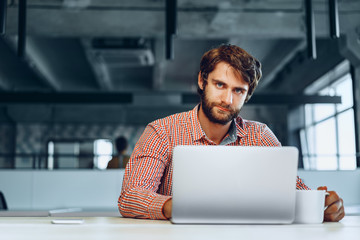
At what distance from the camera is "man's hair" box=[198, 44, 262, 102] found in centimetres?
182

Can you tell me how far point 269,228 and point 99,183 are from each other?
3.66 meters

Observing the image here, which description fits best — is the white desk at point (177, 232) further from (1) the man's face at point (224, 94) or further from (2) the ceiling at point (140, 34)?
(2) the ceiling at point (140, 34)

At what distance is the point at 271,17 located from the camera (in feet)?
19.7

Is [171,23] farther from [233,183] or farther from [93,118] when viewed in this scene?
[93,118]

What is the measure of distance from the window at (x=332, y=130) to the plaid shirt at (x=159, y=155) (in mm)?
6407

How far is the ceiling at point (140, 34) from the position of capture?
19.1 feet

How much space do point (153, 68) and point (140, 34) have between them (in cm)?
369

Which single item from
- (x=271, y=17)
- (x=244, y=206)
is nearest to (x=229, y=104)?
(x=244, y=206)

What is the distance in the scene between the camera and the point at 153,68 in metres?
9.66

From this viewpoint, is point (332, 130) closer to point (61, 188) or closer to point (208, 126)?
point (61, 188)

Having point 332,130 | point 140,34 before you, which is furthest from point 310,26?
point 332,130

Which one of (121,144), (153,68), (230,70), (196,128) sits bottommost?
(196,128)

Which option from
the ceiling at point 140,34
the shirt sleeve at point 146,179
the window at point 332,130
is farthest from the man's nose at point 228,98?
the window at point 332,130

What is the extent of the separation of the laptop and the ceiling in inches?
128
